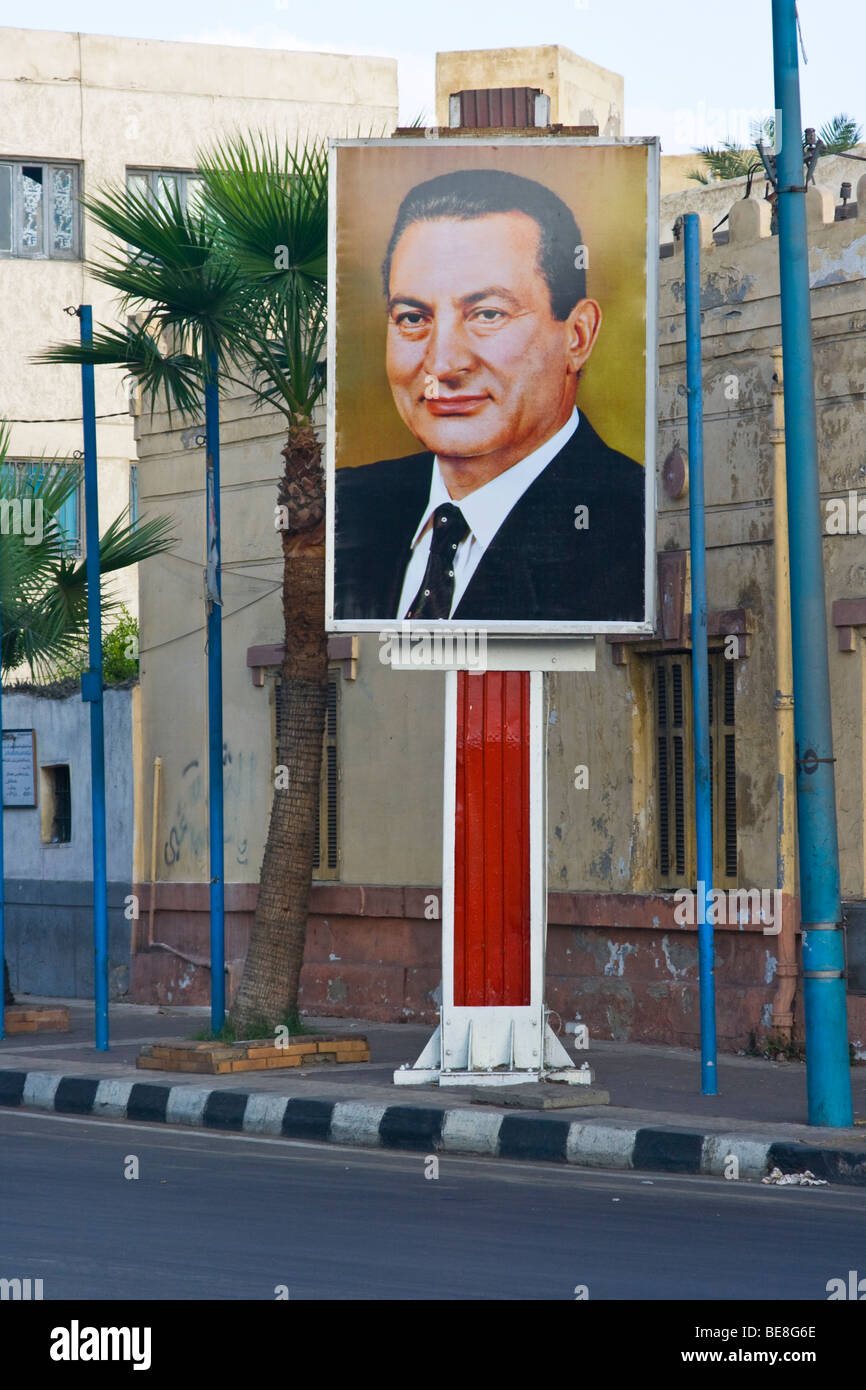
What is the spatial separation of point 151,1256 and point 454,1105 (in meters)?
3.96

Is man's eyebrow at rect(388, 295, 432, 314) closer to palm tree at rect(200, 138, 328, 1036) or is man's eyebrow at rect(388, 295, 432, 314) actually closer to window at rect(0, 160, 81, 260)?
palm tree at rect(200, 138, 328, 1036)

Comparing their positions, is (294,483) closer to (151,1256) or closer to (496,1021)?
(496,1021)

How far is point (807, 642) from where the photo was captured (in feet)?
34.3

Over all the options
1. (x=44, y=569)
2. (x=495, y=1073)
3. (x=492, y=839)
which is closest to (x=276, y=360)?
(x=44, y=569)

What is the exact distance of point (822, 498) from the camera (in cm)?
1352

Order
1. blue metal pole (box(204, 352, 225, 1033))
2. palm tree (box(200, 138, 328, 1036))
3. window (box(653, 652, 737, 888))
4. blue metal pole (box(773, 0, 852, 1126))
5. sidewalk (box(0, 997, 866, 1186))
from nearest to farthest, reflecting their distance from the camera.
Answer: sidewalk (box(0, 997, 866, 1186)) < blue metal pole (box(773, 0, 852, 1126)) < palm tree (box(200, 138, 328, 1036)) < blue metal pole (box(204, 352, 225, 1033)) < window (box(653, 652, 737, 888))

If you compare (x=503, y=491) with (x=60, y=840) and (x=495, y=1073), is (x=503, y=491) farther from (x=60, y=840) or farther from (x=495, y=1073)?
(x=60, y=840)

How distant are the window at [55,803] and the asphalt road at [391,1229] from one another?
31.5 feet

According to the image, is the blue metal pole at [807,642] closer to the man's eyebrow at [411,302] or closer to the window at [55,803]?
the man's eyebrow at [411,302]

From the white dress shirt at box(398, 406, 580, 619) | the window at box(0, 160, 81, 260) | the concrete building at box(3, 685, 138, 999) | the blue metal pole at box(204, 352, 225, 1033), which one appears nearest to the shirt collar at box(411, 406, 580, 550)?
the white dress shirt at box(398, 406, 580, 619)

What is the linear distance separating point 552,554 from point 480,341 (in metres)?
1.29

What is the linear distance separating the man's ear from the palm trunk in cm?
230

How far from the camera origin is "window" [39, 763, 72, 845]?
20.3 m
